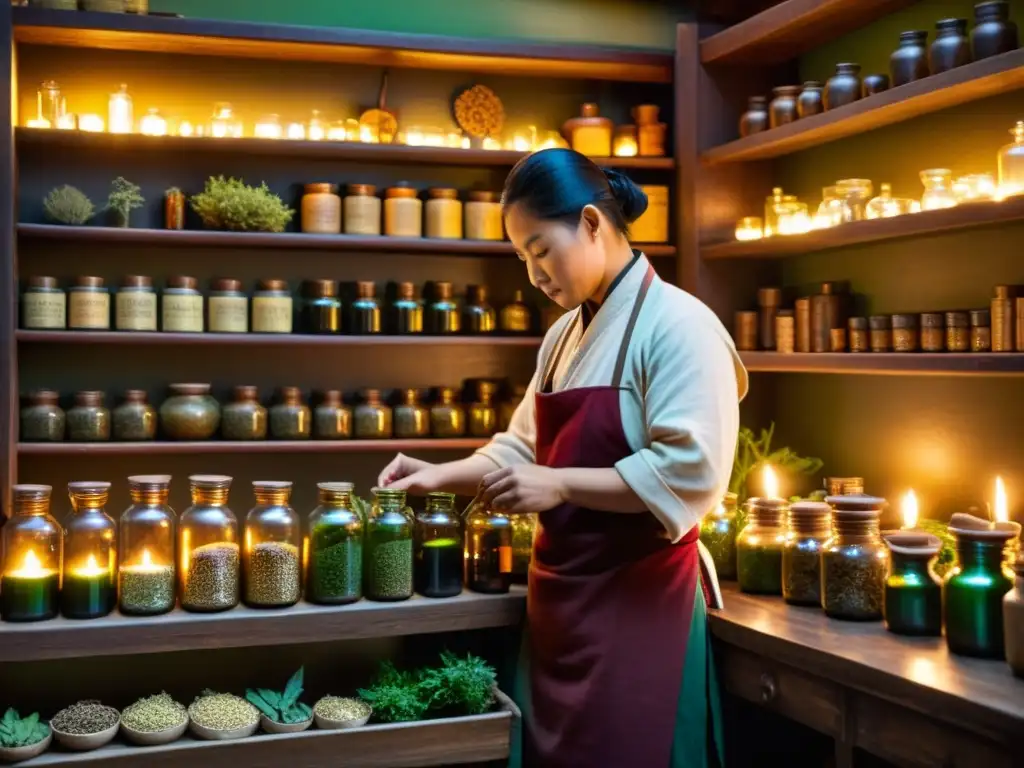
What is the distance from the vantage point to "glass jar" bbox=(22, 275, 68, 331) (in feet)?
10.3

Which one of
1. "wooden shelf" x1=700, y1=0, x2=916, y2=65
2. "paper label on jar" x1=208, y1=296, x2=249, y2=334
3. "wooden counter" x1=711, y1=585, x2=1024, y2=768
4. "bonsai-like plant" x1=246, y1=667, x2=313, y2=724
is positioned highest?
"wooden shelf" x1=700, y1=0, x2=916, y2=65

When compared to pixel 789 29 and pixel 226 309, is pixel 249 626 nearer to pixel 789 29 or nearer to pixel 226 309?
pixel 226 309

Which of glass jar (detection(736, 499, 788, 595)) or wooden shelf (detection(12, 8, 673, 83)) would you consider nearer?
glass jar (detection(736, 499, 788, 595))

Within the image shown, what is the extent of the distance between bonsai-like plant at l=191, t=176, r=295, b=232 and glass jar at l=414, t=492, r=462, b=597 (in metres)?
1.36

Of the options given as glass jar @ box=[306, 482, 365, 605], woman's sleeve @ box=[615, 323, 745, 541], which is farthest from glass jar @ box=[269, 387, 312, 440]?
woman's sleeve @ box=[615, 323, 745, 541]

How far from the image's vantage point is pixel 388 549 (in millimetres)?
2203

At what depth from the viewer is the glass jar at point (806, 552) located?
2.23 metres

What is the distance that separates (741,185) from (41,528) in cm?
231

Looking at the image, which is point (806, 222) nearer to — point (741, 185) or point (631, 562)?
point (741, 185)

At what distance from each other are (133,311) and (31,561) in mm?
1303

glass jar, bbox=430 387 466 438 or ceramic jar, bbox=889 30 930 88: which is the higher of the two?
ceramic jar, bbox=889 30 930 88

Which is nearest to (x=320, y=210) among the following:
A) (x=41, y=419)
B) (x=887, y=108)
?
(x=41, y=419)

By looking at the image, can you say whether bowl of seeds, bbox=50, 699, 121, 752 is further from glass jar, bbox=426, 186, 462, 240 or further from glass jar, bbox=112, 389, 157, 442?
glass jar, bbox=426, 186, 462, 240

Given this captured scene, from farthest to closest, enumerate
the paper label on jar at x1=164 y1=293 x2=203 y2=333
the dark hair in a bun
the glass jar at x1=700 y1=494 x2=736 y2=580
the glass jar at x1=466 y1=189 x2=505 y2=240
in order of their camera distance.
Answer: the glass jar at x1=466 y1=189 x2=505 y2=240 → the paper label on jar at x1=164 y1=293 x2=203 y2=333 → the glass jar at x1=700 y1=494 x2=736 y2=580 → the dark hair in a bun
